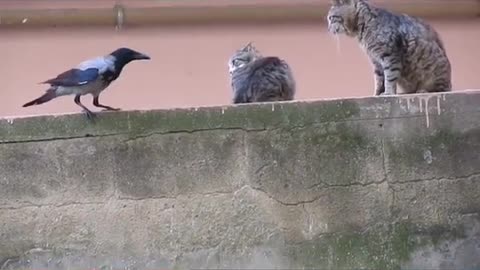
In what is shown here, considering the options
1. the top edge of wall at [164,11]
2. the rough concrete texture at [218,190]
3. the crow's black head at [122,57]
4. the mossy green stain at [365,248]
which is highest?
the top edge of wall at [164,11]

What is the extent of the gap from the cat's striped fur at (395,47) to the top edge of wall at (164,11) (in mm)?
1003

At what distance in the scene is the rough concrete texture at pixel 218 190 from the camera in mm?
3316

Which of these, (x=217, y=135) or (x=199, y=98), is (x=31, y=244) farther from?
(x=199, y=98)

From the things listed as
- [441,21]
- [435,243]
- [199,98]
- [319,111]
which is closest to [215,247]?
[319,111]

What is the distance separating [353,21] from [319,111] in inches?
30.3

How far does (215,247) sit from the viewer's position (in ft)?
10.9

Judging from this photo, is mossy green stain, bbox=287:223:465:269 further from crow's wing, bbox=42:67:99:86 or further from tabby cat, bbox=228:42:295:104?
crow's wing, bbox=42:67:99:86

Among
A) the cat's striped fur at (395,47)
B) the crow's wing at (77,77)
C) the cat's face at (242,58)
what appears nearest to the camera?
the crow's wing at (77,77)

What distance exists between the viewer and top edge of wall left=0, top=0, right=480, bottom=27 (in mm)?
4891

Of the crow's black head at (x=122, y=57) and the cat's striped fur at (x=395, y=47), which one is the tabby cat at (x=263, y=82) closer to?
the cat's striped fur at (x=395, y=47)

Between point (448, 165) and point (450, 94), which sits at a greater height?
point (450, 94)

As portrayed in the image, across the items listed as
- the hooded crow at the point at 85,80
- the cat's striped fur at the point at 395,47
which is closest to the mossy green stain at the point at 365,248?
the cat's striped fur at the point at 395,47

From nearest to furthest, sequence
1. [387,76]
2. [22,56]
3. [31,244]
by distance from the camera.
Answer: [31,244]
[387,76]
[22,56]

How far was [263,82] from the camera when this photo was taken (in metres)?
3.87
